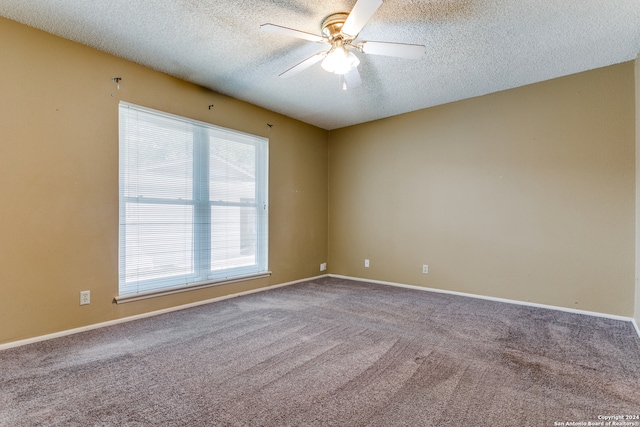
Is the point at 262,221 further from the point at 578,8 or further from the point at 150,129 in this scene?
the point at 578,8

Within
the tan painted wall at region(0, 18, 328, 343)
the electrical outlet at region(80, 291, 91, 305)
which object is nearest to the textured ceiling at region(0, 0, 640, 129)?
the tan painted wall at region(0, 18, 328, 343)

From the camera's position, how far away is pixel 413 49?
2262 mm

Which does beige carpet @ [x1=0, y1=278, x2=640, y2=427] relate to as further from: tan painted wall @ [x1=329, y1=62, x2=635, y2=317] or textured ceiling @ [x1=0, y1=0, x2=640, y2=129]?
textured ceiling @ [x1=0, y1=0, x2=640, y2=129]

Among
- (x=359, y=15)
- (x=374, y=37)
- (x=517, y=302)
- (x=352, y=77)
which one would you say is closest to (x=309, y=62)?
(x=352, y=77)

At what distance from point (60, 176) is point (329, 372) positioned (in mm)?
2702

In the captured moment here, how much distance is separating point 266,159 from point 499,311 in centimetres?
341

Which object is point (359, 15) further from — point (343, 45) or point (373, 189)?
point (373, 189)

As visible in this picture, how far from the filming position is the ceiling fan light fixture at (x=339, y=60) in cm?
237

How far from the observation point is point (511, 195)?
365 centimetres

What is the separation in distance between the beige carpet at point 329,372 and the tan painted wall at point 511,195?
1.88 ft

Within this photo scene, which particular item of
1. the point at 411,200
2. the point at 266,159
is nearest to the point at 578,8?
the point at 411,200

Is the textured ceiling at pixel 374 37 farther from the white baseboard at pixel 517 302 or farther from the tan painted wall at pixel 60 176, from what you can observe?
the white baseboard at pixel 517 302

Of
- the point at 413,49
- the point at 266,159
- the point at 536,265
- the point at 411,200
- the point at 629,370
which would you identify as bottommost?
the point at 629,370

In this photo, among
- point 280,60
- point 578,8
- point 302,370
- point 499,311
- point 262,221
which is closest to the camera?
point 302,370
